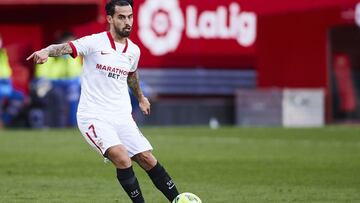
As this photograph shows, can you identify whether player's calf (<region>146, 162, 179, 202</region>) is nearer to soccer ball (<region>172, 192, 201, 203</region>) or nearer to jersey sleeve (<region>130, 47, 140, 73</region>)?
soccer ball (<region>172, 192, 201, 203</region>)

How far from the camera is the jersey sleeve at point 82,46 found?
1010 centimetres

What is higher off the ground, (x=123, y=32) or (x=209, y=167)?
(x=123, y=32)

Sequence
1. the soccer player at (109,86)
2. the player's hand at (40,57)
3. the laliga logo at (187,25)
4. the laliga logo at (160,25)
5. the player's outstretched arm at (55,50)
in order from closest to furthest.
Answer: the player's hand at (40,57), the player's outstretched arm at (55,50), the soccer player at (109,86), the laliga logo at (160,25), the laliga logo at (187,25)

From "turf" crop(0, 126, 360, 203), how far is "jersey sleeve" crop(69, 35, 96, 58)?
2.18 metres

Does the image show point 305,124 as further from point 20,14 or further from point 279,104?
point 20,14

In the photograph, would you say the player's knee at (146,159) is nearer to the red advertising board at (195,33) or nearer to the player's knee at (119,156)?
the player's knee at (119,156)

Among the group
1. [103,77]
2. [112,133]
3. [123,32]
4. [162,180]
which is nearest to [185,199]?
[162,180]

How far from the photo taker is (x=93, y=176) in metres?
15.0

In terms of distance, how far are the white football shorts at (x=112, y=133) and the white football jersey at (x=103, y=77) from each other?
0.07m

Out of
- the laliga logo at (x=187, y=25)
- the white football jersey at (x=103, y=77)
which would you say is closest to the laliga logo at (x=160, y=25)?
the laliga logo at (x=187, y=25)

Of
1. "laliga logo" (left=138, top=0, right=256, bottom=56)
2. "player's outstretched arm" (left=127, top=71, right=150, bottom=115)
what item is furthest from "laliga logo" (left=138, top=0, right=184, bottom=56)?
"player's outstretched arm" (left=127, top=71, right=150, bottom=115)

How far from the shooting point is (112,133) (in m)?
10.0

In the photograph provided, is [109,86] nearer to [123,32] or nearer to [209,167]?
[123,32]

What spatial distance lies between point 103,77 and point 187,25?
2374 cm
